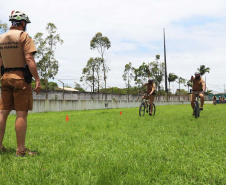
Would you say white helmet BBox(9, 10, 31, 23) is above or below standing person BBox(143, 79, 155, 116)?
above

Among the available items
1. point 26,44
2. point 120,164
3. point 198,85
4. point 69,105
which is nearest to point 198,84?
point 198,85

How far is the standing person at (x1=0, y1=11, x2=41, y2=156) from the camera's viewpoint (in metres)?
3.32

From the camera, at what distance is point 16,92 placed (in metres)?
3.34

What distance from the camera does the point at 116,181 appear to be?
2352 millimetres

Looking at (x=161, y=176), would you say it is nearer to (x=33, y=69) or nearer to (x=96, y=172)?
(x=96, y=172)

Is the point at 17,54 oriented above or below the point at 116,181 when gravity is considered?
above

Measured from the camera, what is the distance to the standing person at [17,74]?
10.9 feet

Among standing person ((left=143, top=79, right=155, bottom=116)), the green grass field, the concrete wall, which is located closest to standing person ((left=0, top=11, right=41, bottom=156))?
the green grass field

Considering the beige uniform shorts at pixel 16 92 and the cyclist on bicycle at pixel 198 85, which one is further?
the cyclist on bicycle at pixel 198 85

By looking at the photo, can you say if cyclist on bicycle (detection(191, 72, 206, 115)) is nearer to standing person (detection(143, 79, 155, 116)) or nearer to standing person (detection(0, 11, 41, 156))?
standing person (detection(143, 79, 155, 116))

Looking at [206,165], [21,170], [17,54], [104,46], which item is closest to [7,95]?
[17,54]

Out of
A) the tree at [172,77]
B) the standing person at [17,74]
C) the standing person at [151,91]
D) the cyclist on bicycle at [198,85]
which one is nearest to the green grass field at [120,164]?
the standing person at [17,74]

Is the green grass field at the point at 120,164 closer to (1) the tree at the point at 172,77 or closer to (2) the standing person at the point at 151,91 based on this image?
(2) the standing person at the point at 151,91

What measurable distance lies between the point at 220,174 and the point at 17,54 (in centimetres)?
324
